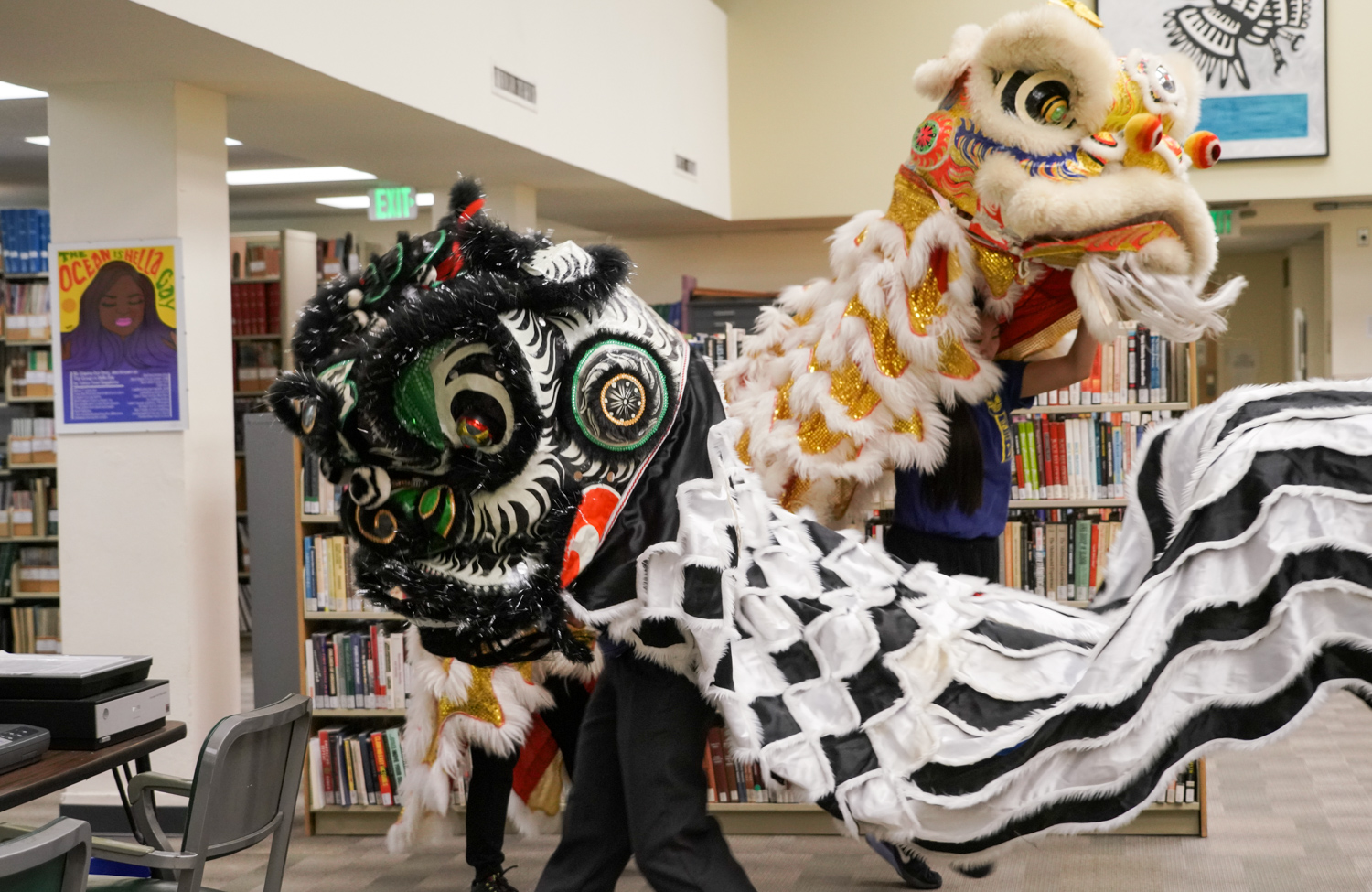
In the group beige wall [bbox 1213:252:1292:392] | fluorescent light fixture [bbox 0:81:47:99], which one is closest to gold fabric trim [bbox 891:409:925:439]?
fluorescent light fixture [bbox 0:81:47:99]

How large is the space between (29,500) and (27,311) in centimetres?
109

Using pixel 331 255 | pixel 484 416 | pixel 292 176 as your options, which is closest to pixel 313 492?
pixel 484 416

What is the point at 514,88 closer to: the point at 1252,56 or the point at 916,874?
the point at 916,874

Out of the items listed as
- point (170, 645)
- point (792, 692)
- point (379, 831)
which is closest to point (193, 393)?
point (170, 645)

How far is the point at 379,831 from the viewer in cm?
386

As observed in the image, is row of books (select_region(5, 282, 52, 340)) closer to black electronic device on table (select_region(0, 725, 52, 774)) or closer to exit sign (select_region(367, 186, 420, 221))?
exit sign (select_region(367, 186, 420, 221))

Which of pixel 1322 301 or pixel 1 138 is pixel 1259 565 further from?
pixel 1322 301

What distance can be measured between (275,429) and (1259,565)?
10.9 ft

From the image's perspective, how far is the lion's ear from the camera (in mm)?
2393

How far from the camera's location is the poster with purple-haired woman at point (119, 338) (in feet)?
12.1

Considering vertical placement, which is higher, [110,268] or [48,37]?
[48,37]

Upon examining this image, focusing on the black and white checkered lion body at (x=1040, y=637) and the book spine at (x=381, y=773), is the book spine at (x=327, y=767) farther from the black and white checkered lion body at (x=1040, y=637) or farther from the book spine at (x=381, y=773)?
the black and white checkered lion body at (x=1040, y=637)

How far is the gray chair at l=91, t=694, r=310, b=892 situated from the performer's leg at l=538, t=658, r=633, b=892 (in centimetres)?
66

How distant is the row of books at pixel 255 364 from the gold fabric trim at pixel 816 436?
6.15m
